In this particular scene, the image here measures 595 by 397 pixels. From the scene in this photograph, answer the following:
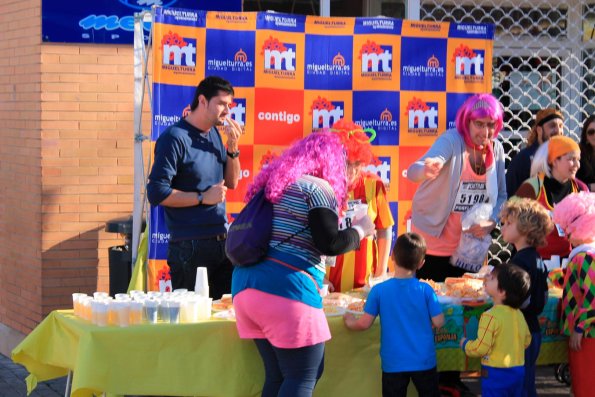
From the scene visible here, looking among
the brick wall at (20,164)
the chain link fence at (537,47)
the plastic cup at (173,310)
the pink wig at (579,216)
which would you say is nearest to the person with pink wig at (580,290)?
the pink wig at (579,216)

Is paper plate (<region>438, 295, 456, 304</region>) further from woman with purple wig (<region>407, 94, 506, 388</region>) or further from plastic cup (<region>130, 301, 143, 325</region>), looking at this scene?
plastic cup (<region>130, 301, 143, 325</region>)

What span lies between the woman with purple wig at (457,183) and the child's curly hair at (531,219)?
0.67 meters

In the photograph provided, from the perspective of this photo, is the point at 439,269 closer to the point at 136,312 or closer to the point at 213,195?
the point at 213,195

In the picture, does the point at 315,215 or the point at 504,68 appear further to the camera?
the point at 504,68

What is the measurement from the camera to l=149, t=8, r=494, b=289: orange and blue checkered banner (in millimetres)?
6363

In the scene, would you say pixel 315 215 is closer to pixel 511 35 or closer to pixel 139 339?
pixel 139 339

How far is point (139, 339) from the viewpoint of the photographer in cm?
453

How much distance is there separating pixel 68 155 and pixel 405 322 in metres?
3.48

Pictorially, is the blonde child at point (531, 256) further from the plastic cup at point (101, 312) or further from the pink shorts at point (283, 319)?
the plastic cup at point (101, 312)

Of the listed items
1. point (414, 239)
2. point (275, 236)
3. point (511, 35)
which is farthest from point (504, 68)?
point (275, 236)

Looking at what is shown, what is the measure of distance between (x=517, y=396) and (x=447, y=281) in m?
0.90

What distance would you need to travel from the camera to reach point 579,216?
5.21 meters

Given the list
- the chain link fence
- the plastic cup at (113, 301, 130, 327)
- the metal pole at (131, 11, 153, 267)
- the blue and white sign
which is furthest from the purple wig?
A: the chain link fence

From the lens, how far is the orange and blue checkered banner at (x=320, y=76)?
6.36 m
